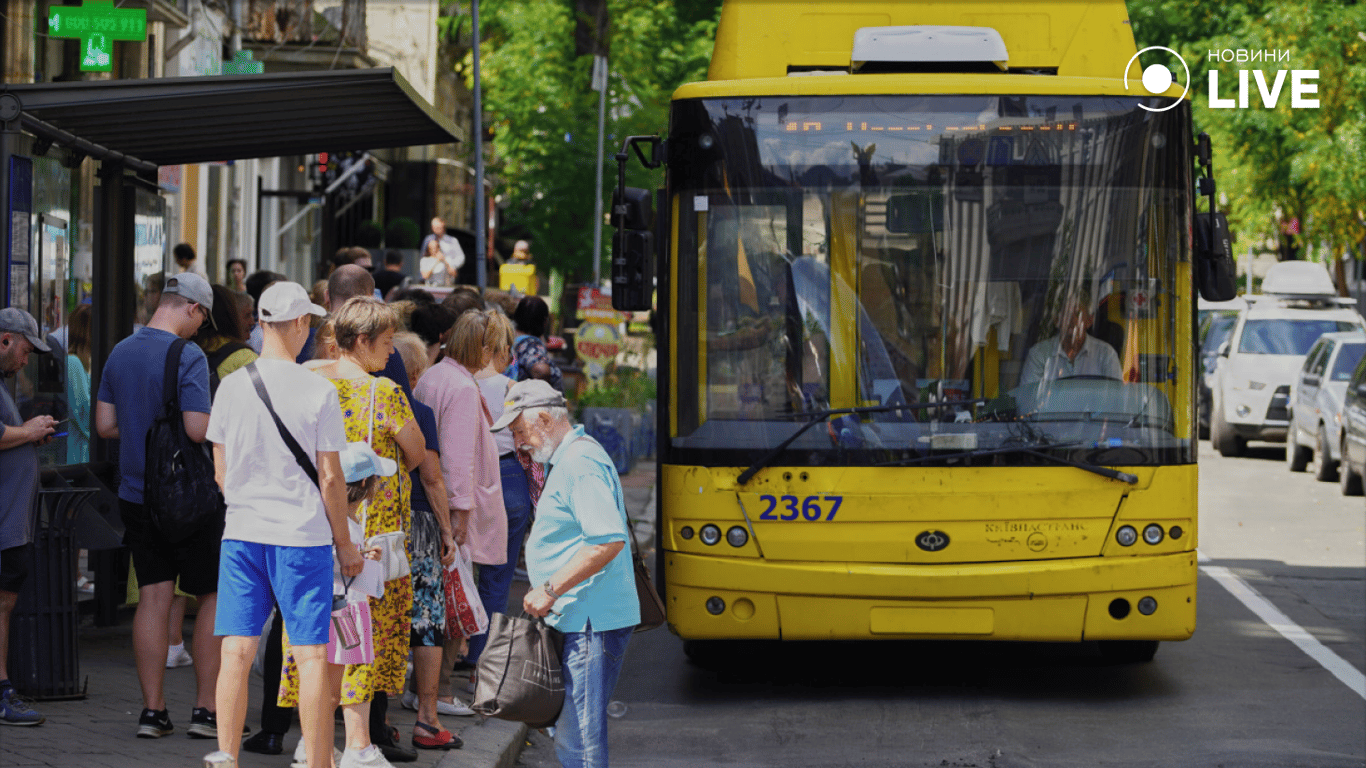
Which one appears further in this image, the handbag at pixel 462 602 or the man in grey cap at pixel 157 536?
the handbag at pixel 462 602

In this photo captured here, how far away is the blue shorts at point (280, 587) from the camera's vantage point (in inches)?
228

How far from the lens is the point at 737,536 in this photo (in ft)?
27.5

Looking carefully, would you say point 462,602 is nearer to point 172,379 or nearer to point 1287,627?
point 172,379

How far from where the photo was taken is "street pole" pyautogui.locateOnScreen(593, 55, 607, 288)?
23.1 meters

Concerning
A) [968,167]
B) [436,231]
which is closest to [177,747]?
[968,167]

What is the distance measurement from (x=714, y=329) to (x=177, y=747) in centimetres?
322

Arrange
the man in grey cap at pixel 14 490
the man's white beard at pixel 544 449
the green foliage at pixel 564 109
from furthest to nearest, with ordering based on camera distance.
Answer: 1. the green foliage at pixel 564 109
2. the man in grey cap at pixel 14 490
3. the man's white beard at pixel 544 449

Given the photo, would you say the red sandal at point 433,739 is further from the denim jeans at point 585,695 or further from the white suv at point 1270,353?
the white suv at point 1270,353

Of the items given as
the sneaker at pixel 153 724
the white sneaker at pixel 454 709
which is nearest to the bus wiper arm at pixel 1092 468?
the white sneaker at pixel 454 709

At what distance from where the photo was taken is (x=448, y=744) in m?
7.03

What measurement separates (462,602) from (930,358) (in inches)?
102

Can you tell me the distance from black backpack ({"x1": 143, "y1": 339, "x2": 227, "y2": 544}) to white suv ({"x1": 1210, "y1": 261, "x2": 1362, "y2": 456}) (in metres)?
19.0

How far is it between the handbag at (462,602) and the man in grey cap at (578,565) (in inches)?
64.8

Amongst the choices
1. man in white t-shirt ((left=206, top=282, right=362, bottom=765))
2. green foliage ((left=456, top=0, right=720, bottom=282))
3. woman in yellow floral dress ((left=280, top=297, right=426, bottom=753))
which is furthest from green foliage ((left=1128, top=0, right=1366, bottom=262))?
man in white t-shirt ((left=206, top=282, right=362, bottom=765))
